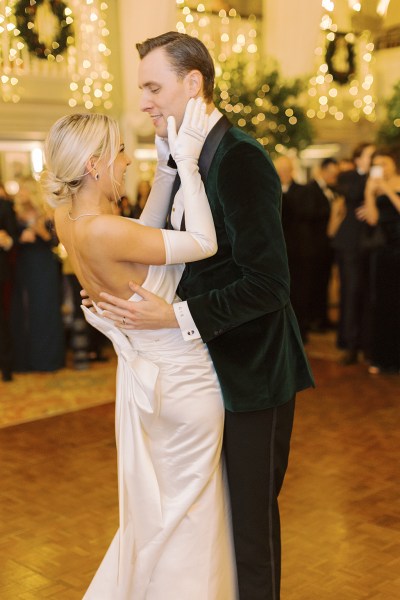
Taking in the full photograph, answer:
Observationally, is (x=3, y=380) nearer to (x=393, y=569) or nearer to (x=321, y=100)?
(x=393, y=569)

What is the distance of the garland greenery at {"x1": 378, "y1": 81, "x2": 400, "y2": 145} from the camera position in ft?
35.4

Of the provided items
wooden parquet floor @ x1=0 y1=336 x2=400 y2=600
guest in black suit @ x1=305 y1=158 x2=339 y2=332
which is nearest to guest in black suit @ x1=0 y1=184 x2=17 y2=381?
wooden parquet floor @ x1=0 y1=336 x2=400 y2=600

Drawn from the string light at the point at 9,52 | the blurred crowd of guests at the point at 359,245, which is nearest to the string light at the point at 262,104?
the blurred crowd of guests at the point at 359,245

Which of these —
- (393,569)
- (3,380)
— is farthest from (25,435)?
(393,569)

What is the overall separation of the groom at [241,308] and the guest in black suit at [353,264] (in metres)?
4.23

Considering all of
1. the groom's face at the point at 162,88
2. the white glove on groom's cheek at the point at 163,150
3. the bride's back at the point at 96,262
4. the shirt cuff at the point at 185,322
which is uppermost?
the groom's face at the point at 162,88

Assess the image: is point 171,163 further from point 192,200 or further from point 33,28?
point 33,28

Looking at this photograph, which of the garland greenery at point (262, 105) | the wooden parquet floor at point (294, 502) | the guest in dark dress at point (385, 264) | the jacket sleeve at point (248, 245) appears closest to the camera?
the jacket sleeve at point (248, 245)

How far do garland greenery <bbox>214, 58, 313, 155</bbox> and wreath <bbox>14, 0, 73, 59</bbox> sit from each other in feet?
5.54

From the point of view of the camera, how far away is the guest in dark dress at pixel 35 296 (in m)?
5.98

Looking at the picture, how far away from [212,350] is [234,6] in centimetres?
978

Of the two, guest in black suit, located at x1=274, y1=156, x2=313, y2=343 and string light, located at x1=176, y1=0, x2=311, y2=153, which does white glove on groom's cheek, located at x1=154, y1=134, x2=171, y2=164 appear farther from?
string light, located at x1=176, y1=0, x2=311, y2=153

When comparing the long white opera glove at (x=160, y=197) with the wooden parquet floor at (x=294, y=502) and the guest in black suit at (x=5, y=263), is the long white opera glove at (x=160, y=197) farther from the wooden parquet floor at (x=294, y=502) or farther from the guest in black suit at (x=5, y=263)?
the guest in black suit at (x=5, y=263)

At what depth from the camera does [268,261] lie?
177 cm
